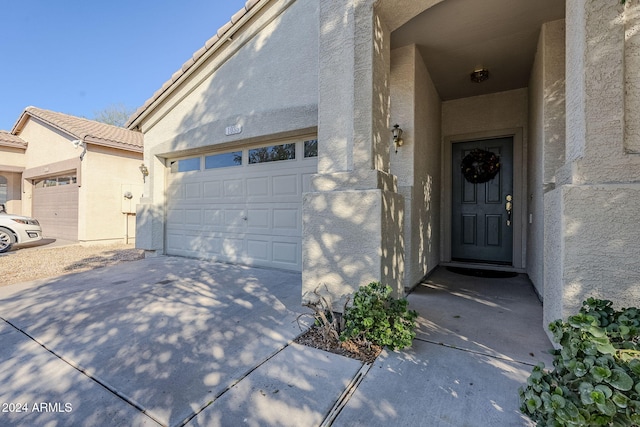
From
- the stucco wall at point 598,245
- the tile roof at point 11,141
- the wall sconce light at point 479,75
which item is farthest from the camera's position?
the tile roof at point 11,141

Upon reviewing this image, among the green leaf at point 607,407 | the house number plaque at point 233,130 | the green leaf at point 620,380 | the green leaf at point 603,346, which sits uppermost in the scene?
the house number plaque at point 233,130

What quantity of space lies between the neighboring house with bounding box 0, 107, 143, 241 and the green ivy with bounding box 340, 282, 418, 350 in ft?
31.2

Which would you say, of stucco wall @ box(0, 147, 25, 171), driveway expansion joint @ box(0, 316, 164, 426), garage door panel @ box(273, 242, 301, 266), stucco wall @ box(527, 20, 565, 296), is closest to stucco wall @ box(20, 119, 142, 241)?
stucco wall @ box(0, 147, 25, 171)

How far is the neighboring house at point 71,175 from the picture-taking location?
8555 millimetres

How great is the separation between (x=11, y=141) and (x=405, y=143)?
14447mm

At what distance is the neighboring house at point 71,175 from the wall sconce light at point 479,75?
9669 mm

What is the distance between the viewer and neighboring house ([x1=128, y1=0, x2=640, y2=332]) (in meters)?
1.99

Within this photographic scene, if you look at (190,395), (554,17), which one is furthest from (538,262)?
(190,395)

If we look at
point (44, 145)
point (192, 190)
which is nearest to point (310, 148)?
point (192, 190)

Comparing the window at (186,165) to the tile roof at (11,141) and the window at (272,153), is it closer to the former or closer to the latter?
the window at (272,153)

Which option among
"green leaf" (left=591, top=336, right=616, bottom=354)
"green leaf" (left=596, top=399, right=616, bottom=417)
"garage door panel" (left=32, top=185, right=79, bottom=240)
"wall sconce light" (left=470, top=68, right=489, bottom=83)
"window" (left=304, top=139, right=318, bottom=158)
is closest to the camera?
"green leaf" (left=596, top=399, right=616, bottom=417)

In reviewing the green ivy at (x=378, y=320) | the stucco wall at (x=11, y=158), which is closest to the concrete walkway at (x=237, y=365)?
the green ivy at (x=378, y=320)

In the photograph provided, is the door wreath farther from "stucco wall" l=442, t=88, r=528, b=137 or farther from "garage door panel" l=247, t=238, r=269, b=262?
"garage door panel" l=247, t=238, r=269, b=262

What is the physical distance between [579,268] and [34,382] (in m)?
3.84
